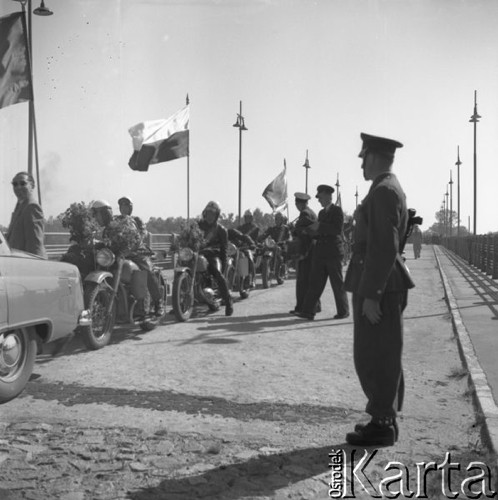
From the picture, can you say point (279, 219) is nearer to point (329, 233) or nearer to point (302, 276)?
point (302, 276)

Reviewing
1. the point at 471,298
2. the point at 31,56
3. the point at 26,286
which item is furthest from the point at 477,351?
the point at 31,56

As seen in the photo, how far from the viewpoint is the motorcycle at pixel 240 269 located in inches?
446

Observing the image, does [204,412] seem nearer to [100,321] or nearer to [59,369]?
[59,369]

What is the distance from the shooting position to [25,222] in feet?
19.7

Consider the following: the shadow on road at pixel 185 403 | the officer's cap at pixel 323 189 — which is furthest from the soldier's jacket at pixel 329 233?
the shadow on road at pixel 185 403

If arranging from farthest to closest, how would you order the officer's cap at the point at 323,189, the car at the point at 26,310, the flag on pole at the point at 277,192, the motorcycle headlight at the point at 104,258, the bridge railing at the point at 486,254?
the flag on pole at the point at 277,192
the bridge railing at the point at 486,254
the officer's cap at the point at 323,189
the motorcycle headlight at the point at 104,258
the car at the point at 26,310

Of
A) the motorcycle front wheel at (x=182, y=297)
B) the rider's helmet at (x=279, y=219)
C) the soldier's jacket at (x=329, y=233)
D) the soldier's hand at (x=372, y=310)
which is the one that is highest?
the rider's helmet at (x=279, y=219)

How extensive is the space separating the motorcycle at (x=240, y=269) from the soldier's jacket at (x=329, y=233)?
238cm

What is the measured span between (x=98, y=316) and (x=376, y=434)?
390 centimetres

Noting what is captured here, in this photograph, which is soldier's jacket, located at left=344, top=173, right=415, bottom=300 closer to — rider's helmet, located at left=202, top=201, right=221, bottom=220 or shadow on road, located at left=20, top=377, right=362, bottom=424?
shadow on road, located at left=20, top=377, right=362, bottom=424

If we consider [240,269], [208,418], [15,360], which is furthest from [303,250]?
[15,360]

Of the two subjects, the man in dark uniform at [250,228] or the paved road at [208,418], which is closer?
the paved road at [208,418]

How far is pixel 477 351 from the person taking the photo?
253 inches

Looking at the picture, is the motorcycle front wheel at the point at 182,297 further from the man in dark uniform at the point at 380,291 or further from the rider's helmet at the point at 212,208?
the man in dark uniform at the point at 380,291
